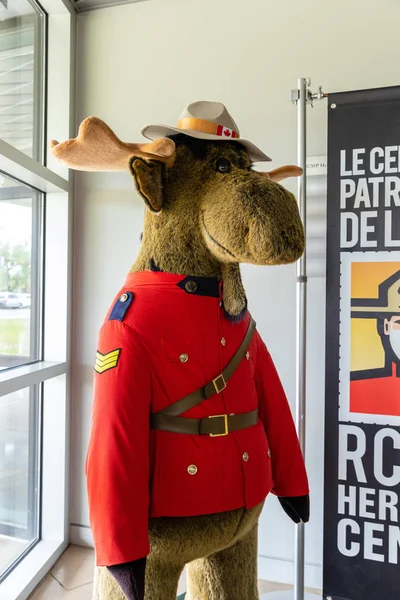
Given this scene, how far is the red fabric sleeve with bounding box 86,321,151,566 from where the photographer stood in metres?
0.72

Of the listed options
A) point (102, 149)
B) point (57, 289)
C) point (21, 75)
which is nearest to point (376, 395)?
point (102, 149)

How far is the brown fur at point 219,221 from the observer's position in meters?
0.79

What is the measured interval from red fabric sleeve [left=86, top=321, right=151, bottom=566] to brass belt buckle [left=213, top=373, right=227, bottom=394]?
0.12 m

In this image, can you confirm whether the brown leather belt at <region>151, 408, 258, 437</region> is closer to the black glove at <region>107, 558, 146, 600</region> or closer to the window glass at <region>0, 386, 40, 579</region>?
the black glove at <region>107, 558, 146, 600</region>

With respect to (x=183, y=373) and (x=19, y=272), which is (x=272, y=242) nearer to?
(x=183, y=373)

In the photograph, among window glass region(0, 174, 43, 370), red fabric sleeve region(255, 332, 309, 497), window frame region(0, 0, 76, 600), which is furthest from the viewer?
window frame region(0, 0, 76, 600)

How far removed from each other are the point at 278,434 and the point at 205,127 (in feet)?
2.18

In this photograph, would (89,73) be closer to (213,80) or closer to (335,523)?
(213,80)

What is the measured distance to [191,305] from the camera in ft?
2.76

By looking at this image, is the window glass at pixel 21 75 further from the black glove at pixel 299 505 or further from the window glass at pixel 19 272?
the black glove at pixel 299 505

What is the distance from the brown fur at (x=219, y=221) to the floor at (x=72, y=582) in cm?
126

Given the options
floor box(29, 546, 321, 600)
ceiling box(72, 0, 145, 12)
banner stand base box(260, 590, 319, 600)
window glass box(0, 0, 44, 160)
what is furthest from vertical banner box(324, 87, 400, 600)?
window glass box(0, 0, 44, 160)

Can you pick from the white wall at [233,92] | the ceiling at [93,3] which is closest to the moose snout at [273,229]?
the white wall at [233,92]

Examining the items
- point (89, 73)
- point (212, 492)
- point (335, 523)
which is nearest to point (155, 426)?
point (212, 492)
